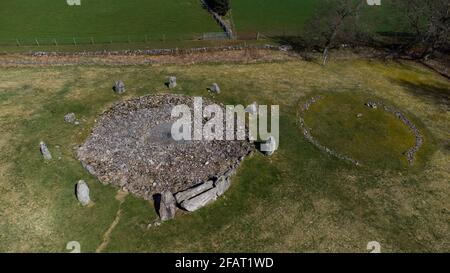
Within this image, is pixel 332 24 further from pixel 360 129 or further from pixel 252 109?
pixel 252 109

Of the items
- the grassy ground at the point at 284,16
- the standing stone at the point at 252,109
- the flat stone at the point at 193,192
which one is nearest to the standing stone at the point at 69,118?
the flat stone at the point at 193,192

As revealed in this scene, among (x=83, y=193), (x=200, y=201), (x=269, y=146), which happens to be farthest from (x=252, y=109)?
(x=83, y=193)

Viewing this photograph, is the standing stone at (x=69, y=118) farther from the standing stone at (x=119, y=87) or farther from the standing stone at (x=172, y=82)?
the standing stone at (x=172, y=82)
